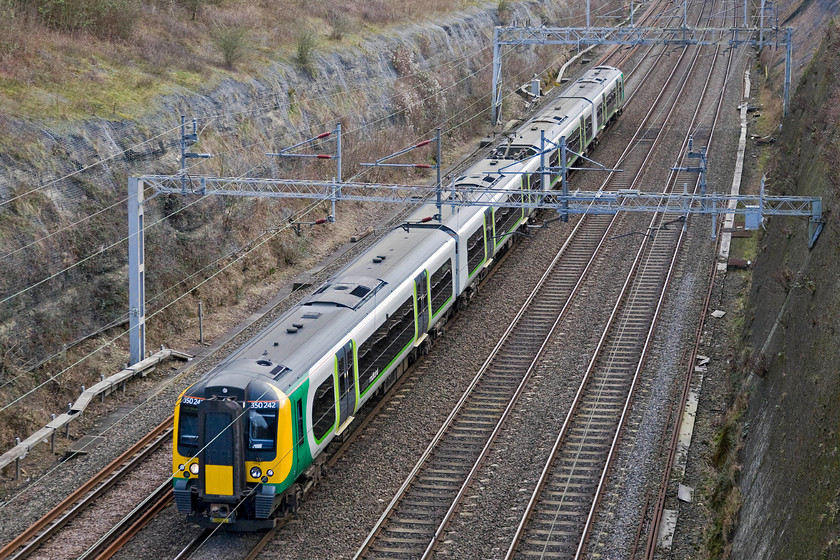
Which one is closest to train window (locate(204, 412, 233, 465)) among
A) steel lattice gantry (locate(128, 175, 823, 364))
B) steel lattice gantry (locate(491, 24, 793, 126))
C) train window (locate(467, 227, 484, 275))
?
steel lattice gantry (locate(128, 175, 823, 364))

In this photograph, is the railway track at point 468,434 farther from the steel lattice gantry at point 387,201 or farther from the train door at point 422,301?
the steel lattice gantry at point 387,201

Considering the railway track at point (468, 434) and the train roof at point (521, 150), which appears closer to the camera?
the railway track at point (468, 434)

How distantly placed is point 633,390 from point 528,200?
10263mm

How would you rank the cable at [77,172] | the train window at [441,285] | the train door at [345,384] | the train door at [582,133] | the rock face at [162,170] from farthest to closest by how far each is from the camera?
the train door at [582,133], the train window at [441,285], the cable at [77,172], the rock face at [162,170], the train door at [345,384]

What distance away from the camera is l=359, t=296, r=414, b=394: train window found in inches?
780

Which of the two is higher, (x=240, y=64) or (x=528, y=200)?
(x=240, y=64)

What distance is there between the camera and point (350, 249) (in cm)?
3284

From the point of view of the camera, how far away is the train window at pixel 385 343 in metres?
19.8

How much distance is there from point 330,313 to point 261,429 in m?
4.00

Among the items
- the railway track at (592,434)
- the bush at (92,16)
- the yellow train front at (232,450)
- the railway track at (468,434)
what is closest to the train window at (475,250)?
the railway track at (468,434)

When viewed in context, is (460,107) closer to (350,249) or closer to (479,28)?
(479,28)

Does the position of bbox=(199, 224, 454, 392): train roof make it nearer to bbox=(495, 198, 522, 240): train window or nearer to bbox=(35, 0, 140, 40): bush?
bbox=(495, 198, 522, 240): train window

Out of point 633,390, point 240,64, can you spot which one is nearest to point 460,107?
point 240,64

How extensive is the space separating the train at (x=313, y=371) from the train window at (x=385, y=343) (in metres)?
0.03
